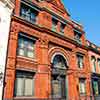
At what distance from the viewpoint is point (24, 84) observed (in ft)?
52.7

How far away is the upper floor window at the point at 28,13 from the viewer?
60.1ft

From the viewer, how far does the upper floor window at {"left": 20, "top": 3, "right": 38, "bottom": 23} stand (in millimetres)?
18316

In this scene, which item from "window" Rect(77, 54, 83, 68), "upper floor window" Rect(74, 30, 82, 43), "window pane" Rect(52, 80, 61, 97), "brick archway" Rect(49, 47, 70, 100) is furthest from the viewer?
"upper floor window" Rect(74, 30, 82, 43)

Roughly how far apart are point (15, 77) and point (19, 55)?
2.15m

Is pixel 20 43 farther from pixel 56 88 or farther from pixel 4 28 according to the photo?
pixel 56 88

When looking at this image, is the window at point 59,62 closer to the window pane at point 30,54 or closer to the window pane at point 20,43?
the window pane at point 30,54

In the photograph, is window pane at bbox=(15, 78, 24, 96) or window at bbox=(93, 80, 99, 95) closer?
window pane at bbox=(15, 78, 24, 96)

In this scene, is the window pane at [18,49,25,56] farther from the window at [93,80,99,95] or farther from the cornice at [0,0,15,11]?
the window at [93,80,99,95]

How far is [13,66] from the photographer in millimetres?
15047

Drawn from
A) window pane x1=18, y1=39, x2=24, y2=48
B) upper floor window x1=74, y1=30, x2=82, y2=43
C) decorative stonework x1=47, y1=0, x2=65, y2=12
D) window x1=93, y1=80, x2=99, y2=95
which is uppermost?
decorative stonework x1=47, y1=0, x2=65, y2=12

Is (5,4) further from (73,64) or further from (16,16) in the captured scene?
(73,64)

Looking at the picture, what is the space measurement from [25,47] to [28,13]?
3.92 meters

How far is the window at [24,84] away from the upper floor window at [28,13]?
19.3 ft

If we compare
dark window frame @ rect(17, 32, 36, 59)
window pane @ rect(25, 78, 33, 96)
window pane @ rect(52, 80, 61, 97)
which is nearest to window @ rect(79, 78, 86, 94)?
window pane @ rect(52, 80, 61, 97)
